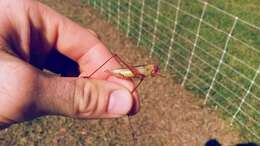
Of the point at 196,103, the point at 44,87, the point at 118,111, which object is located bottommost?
the point at 196,103

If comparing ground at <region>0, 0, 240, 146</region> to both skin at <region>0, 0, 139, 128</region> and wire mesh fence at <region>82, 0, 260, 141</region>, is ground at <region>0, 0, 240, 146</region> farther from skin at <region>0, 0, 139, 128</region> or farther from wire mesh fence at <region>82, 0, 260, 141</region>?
skin at <region>0, 0, 139, 128</region>

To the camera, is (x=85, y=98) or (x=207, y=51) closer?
(x=85, y=98)

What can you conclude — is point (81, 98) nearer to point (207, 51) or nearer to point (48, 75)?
point (48, 75)

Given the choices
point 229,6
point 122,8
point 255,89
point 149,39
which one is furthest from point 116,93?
point 229,6

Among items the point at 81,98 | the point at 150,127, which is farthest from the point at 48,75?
the point at 150,127

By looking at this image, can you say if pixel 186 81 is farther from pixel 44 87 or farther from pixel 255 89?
pixel 44 87

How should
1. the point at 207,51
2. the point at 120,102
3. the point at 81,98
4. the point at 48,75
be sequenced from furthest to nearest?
the point at 207,51 < the point at 120,102 < the point at 81,98 < the point at 48,75
